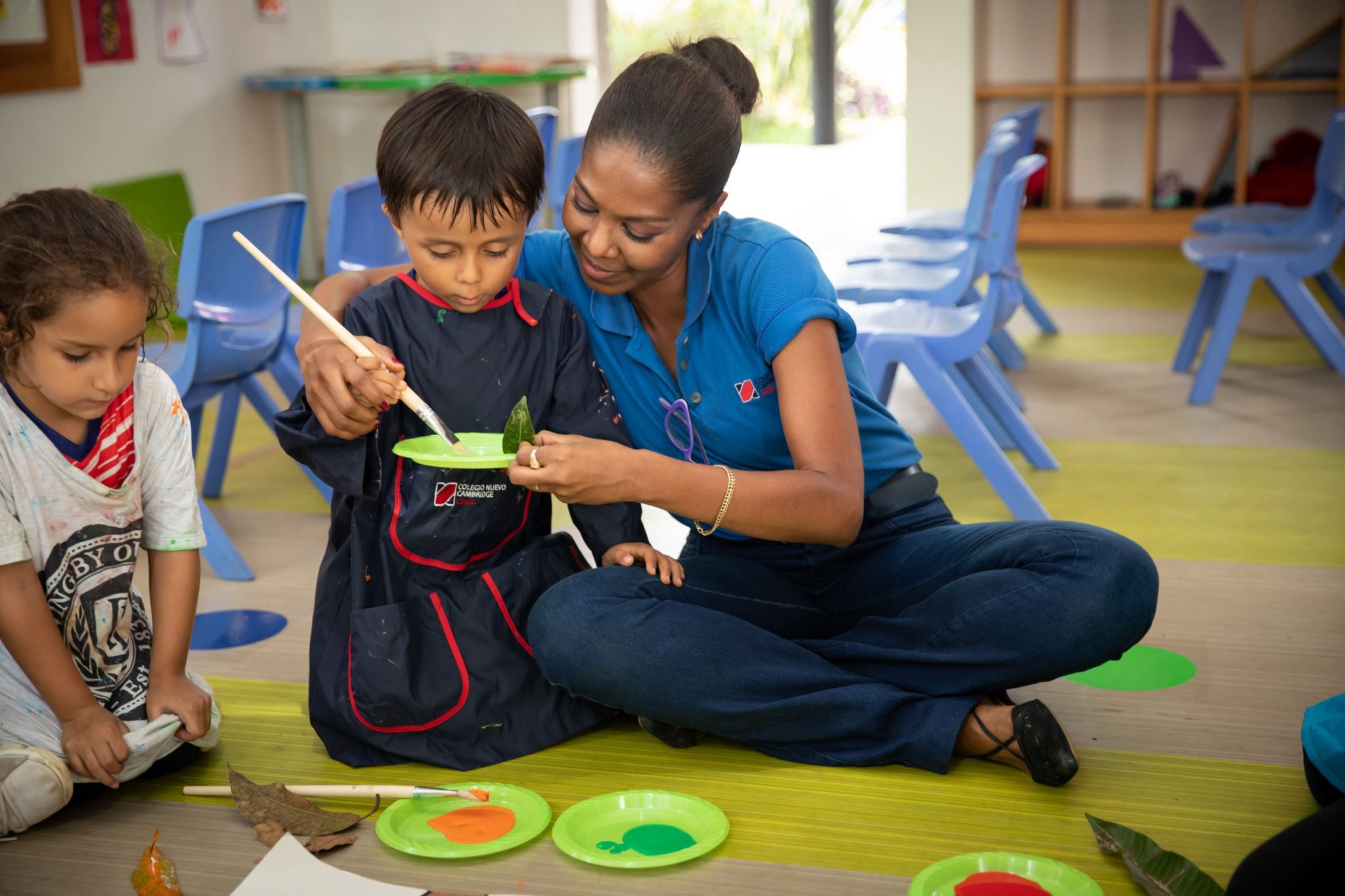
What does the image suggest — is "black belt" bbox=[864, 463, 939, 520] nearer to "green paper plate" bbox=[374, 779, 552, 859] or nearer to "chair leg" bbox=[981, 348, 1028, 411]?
"green paper plate" bbox=[374, 779, 552, 859]

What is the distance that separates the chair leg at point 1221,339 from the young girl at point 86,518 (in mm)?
2716

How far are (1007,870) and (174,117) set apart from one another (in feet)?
15.1

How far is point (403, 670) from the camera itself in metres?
1.55

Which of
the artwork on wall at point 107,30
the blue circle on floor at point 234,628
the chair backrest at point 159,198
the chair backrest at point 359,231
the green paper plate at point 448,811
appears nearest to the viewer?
the green paper plate at point 448,811

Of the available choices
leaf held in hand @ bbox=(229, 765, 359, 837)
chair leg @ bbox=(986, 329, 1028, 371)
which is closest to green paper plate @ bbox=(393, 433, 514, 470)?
leaf held in hand @ bbox=(229, 765, 359, 837)

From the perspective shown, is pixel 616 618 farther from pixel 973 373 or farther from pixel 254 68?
pixel 254 68

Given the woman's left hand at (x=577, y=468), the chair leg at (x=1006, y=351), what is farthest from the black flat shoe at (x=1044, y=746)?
the chair leg at (x=1006, y=351)

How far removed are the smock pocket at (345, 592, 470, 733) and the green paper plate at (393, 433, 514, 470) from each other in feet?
0.65

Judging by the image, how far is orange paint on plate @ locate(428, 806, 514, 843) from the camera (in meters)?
1.39

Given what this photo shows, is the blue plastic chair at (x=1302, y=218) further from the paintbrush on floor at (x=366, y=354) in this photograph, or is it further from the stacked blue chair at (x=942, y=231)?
the paintbrush on floor at (x=366, y=354)

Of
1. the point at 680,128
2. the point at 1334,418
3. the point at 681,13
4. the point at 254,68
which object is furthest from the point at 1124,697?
the point at 681,13

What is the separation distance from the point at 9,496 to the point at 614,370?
0.74 metres

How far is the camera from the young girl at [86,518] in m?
1.37

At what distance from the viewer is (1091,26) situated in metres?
5.98
